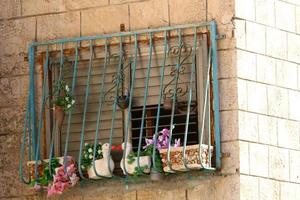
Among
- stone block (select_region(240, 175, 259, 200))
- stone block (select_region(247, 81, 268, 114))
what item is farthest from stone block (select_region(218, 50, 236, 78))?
stone block (select_region(240, 175, 259, 200))

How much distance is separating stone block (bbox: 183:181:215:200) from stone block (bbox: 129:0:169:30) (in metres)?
1.38

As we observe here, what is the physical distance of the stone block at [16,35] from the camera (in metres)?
12.9

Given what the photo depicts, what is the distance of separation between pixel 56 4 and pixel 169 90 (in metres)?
1.31

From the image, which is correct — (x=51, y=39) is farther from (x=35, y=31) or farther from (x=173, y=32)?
(x=173, y=32)

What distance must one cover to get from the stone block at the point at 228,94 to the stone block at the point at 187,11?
57cm

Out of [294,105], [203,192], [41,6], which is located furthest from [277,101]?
[41,6]

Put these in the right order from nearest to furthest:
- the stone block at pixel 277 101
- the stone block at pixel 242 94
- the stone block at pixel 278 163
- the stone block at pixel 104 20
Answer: the stone block at pixel 242 94 < the stone block at pixel 278 163 < the stone block at pixel 277 101 < the stone block at pixel 104 20

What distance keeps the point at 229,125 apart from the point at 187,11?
1.03m

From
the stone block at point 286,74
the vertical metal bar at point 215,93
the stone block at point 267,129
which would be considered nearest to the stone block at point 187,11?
the vertical metal bar at point 215,93

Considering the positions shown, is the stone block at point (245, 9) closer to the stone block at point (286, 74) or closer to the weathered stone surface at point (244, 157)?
the stone block at point (286, 74)

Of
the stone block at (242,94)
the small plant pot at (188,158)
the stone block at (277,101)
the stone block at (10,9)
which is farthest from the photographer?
the stone block at (10,9)

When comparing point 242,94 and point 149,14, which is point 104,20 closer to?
point 149,14

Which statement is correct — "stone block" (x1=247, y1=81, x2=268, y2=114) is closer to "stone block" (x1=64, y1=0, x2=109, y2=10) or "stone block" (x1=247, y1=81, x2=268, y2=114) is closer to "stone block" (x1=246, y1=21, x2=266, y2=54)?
"stone block" (x1=246, y1=21, x2=266, y2=54)

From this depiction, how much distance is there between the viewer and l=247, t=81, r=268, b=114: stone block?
475 inches
